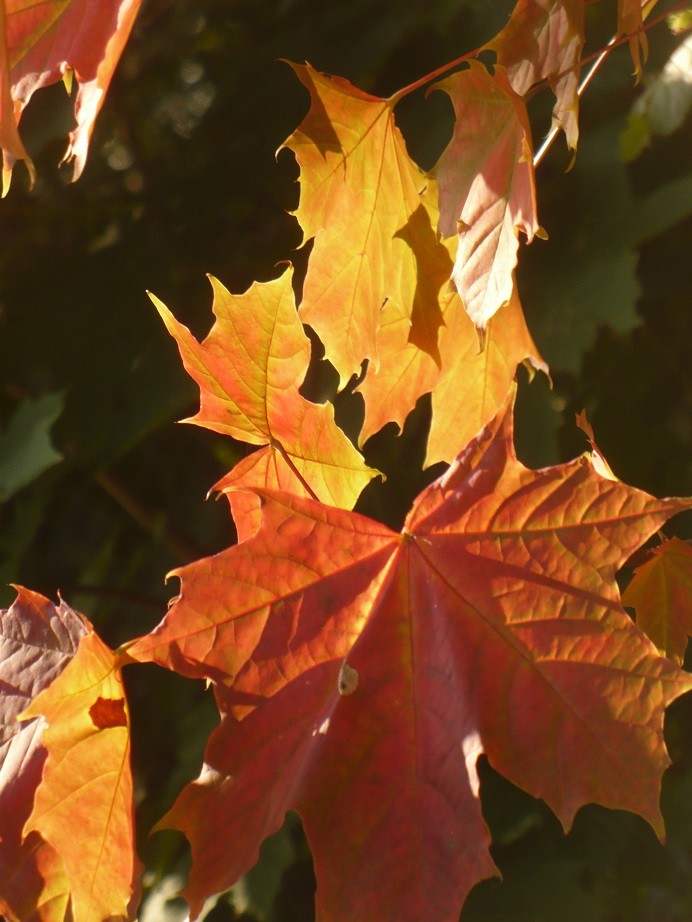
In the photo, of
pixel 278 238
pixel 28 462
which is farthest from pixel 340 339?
pixel 278 238

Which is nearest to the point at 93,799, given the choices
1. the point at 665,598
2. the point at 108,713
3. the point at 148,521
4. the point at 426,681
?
the point at 108,713

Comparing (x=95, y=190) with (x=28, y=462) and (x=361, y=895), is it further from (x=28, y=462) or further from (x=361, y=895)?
(x=361, y=895)

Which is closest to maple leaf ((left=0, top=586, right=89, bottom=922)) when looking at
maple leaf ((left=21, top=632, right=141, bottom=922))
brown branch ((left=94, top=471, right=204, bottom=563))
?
maple leaf ((left=21, top=632, right=141, bottom=922))

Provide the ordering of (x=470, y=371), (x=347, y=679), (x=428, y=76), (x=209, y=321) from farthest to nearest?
(x=209, y=321) < (x=470, y=371) < (x=428, y=76) < (x=347, y=679)

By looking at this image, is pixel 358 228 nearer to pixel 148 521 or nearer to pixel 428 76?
pixel 428 76

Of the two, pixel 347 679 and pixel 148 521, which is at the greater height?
pixel 347 679

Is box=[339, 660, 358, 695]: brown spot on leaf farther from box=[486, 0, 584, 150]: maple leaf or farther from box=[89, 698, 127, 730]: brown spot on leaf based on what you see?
box=[486, 0, 584, 150]: maple leaf

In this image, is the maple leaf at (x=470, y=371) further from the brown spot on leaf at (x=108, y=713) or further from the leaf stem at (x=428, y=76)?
the brown spot on leaf at (x=108, y=713)
